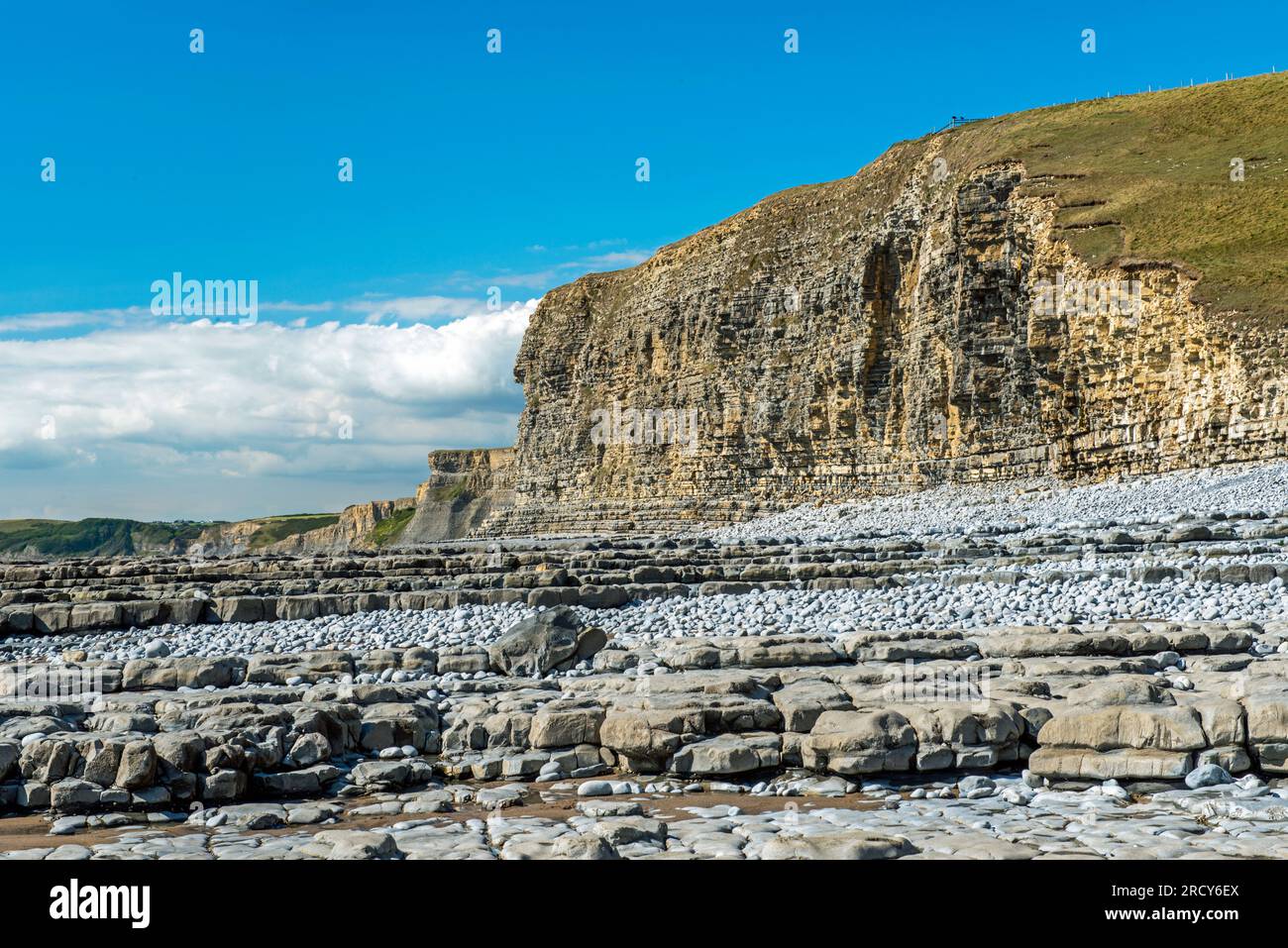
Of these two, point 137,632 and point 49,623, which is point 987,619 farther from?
point 49,623

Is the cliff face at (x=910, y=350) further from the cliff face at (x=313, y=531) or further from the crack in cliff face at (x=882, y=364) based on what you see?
the cliff face at (x=313, y=531)

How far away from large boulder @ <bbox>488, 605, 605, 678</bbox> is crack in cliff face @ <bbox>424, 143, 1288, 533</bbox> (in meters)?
25.4

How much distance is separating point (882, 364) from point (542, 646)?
122 ft

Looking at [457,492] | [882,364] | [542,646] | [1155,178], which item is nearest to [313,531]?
[457,492]

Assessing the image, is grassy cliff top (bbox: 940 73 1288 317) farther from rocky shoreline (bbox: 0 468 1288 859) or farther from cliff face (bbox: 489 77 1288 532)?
Answer: rocky shoreline (bbox: 0 468 1288 859)

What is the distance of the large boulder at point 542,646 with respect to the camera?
11609 mm

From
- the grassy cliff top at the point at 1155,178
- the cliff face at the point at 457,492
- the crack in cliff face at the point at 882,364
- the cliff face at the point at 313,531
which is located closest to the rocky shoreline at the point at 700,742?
the crack in cliff face at the point at 882,364

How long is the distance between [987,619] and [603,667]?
5.61m

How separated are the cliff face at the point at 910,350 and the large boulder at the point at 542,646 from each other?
25.3 meters

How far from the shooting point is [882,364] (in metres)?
46.5

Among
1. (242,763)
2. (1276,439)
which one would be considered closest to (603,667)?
(242,763)

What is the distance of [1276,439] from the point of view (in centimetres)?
2970

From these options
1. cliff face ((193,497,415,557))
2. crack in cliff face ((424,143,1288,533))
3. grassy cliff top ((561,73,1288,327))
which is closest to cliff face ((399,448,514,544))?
cliff face ((193,497,415,557))

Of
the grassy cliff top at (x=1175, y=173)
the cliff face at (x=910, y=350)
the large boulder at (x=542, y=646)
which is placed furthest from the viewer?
the cliff face at (x=910, y=350)
